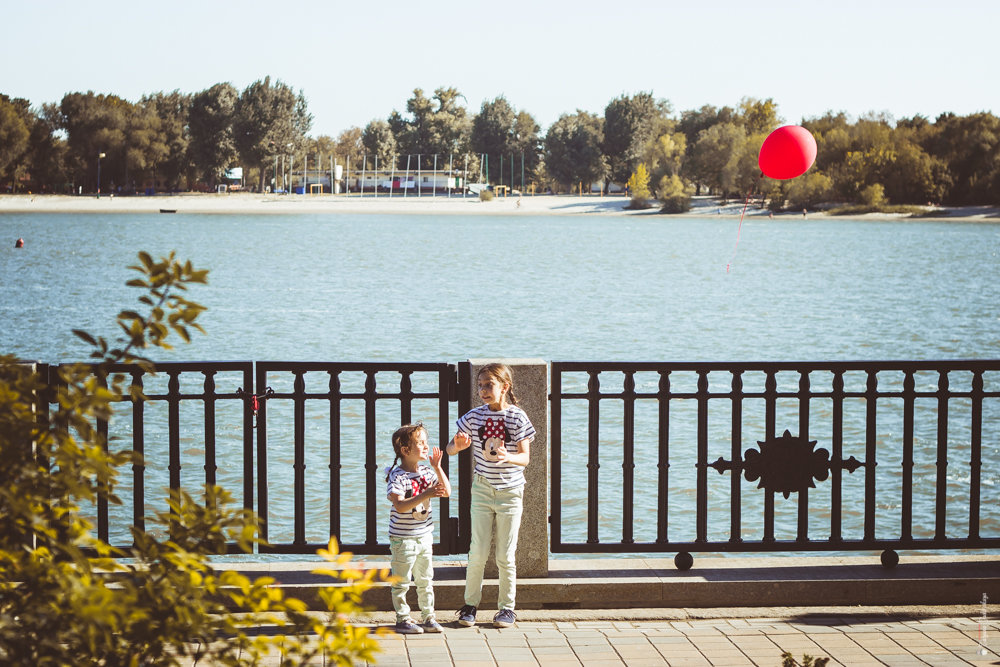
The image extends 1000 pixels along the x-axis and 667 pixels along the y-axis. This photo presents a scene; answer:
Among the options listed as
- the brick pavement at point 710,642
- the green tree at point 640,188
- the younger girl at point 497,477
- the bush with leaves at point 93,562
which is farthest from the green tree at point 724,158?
the bush with leaves at point 93,562

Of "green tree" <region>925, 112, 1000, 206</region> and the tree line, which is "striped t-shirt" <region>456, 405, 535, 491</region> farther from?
"green tree" <region>925, 112, 1000, 206</region>

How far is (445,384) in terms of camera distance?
667 cm

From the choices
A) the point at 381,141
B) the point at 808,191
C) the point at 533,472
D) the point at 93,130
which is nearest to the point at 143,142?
the point at 93,130

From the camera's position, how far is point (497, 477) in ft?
20.7

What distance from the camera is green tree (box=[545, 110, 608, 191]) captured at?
175 m

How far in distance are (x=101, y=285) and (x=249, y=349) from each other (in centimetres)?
2563

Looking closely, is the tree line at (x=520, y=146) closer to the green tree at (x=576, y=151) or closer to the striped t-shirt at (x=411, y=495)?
the green tree at (x=576, y=151)

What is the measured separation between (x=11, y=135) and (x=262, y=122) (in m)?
32.0

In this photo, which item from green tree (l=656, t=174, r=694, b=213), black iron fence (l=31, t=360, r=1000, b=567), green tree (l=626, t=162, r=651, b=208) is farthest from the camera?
green tree (l=626, t=162, r=651, b=208)

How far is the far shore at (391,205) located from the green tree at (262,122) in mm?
6588

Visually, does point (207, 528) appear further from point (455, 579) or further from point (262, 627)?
point (455, 579)

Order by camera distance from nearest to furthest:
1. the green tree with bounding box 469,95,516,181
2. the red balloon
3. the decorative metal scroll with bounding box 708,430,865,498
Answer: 1. the decorative metal scroll with bounding box 708,430,865,498
2. the red balloon
3. the green tree with bounding box 469,95,516,181

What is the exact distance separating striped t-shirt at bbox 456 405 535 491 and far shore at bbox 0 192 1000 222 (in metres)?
133

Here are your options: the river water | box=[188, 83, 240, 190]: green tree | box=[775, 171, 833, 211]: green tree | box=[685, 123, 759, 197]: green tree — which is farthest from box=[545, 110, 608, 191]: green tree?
the river water
